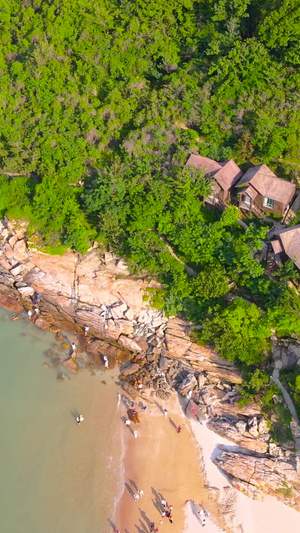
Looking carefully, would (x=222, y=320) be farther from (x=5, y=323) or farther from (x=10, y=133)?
(x=10, y=133)

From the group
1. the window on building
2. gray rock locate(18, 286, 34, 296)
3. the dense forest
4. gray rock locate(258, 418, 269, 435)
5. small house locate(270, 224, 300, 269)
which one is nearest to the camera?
gray rock locate(258, 418, 269, 435)

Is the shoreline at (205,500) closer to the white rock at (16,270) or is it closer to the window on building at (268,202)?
the white rock at (16,270)

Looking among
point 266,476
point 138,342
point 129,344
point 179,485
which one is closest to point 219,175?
point 138,342

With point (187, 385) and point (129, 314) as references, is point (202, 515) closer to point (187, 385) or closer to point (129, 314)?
point (187, 385)

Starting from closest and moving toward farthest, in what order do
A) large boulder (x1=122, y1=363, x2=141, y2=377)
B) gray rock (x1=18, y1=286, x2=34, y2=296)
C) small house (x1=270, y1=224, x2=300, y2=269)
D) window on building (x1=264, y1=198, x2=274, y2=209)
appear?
small house (x1=270, y1=224, x2=300, y2=269) → window on building (x1=264, y1=198, x2=274, y2=209) → large boulder (x1=122, y1=363, x2=141, y2=377) → gray rock (x1=18, y1=286, x2=34, y2=296)

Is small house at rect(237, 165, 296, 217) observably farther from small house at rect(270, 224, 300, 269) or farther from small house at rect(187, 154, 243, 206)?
small house at rect(270, 224, 300, 269)

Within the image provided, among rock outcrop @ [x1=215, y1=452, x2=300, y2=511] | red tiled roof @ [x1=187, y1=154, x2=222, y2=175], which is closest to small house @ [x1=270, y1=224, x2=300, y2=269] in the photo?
red tiled roof @ [x1=187, y1=154, x2=222, y2=175]

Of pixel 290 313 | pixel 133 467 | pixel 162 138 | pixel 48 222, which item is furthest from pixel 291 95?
pixel 133 467
